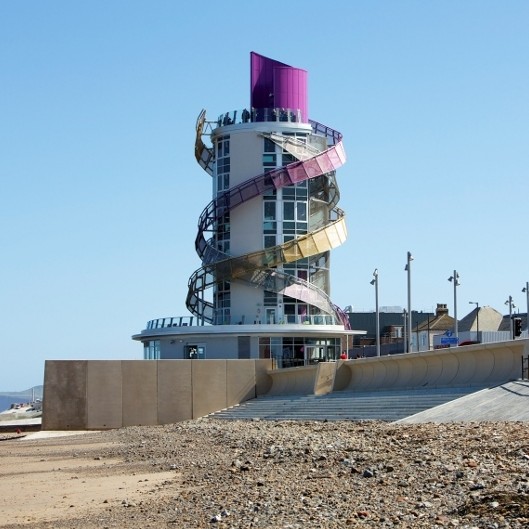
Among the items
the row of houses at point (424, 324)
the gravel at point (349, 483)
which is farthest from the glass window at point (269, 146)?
the row of houses at point (424, 324)

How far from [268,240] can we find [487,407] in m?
27.1

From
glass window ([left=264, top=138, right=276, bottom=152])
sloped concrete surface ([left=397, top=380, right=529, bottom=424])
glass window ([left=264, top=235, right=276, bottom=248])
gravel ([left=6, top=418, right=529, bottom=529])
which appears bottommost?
gravel ([left=6, top=418, right=529, bottom=529])

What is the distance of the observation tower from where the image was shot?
162ft

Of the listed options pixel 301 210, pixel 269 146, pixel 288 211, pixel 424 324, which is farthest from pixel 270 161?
pixel 424 324

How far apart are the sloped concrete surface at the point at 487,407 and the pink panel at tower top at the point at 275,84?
88.6 ft

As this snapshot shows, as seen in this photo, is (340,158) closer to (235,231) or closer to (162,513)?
(235,231)

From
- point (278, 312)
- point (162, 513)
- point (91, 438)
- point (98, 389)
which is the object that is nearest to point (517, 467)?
point (162, 513)

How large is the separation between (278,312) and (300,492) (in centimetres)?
3554

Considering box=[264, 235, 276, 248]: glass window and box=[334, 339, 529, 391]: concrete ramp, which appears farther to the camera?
box=[264, 235, 276, 248]: glass window

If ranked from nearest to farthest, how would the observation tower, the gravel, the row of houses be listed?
the gravel → the observation tower → the row of houses

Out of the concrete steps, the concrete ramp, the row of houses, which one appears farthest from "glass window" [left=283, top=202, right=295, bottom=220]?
the row of houses

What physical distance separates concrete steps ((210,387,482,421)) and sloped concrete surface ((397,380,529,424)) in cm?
138

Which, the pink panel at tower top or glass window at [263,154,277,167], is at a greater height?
the pink panel at tower top

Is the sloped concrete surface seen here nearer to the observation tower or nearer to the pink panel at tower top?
the observation tower
